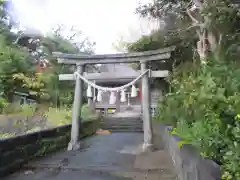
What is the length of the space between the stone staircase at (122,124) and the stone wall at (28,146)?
606 centimetres

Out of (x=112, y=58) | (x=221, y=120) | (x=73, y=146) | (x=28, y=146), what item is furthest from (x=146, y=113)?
(x=221, y=120)

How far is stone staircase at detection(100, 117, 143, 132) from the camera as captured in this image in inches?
537

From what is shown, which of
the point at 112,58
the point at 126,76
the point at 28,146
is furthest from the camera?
the point at 126,76

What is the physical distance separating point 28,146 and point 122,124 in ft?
30.4

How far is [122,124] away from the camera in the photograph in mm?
14320

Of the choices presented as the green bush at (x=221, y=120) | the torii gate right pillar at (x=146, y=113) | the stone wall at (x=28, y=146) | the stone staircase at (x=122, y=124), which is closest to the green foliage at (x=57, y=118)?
the stone wall at (x=28, y=146)

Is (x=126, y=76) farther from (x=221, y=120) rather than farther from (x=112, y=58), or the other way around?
(x=221, y=120)

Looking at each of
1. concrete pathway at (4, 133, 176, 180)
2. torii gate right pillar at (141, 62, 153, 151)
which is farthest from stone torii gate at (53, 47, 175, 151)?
concrete pathway at (4, 133, 176, 180)

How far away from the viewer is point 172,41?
1048 cm

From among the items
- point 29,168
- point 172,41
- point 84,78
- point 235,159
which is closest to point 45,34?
point 172,41

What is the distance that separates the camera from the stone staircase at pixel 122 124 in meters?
13.6

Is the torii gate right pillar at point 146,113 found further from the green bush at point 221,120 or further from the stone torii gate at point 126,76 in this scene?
the green bush at point 221,120

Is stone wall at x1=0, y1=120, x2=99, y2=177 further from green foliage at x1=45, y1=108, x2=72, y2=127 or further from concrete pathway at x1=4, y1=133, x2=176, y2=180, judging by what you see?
green foliage at x1=45, y1=108, x2=72, y2=127

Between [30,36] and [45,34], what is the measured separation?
109 centimetres
